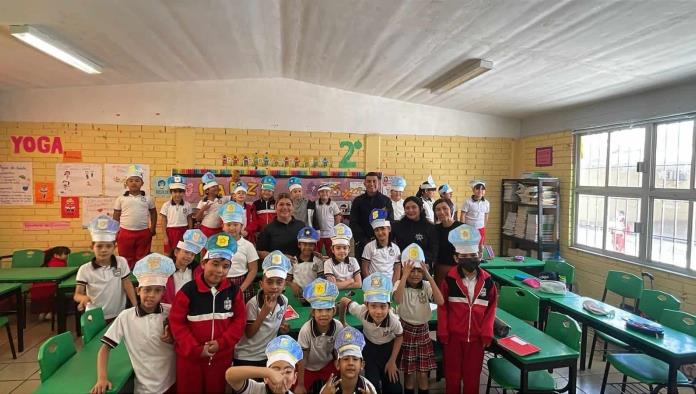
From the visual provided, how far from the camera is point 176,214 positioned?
4.78 meters

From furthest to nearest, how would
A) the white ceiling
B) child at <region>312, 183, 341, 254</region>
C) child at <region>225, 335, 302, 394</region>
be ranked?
child at <region>312, 183, 341, 254</region>
the white ceiling
child at <region>225, 335, 302, 394</region>

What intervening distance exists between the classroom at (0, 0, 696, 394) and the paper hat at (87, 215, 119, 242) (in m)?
0.02

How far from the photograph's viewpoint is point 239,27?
378 centimetres

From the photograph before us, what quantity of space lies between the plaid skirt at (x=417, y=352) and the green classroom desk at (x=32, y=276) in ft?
13.2

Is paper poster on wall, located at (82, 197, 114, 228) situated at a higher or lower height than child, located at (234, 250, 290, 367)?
higher

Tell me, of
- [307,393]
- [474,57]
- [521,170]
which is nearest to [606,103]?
[521,170]

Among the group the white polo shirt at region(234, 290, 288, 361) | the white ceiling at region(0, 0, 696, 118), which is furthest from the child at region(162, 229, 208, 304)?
the white ceiling at region(0, 0, 696, 118)

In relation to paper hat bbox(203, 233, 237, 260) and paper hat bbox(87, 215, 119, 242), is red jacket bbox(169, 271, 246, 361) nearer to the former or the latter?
paper hat bbox(203, 233, 237, 260)

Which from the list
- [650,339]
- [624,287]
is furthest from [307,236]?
[624,287]

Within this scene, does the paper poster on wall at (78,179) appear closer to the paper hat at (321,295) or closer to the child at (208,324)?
the child at (208,324)

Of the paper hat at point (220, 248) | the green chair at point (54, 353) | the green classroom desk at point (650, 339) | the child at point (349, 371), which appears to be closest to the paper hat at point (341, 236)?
the paper hat at point (220, 248)

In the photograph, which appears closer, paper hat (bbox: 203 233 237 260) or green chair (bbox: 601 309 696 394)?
paper hat (bbox: 203 233 237 260)

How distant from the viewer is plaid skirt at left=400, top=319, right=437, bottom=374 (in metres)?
2.91

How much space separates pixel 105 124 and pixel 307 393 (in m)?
5.46
